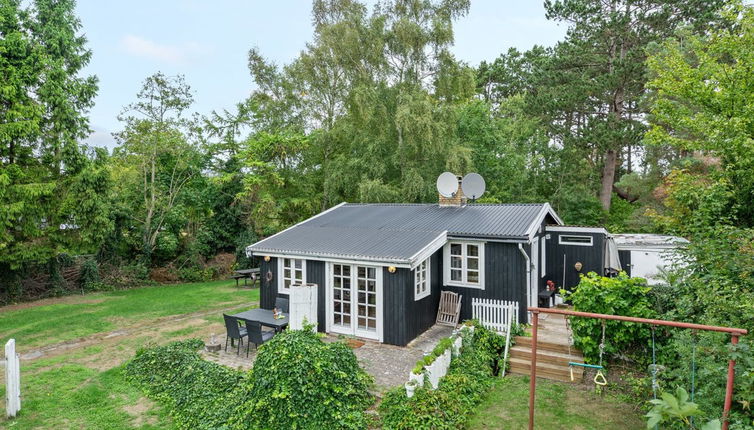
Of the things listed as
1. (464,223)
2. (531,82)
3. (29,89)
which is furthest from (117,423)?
(531,82)

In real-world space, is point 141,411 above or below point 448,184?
below

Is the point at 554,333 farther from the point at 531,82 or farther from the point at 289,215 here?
the point at 531,82

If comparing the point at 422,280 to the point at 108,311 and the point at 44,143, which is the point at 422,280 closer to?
the point at 108,311

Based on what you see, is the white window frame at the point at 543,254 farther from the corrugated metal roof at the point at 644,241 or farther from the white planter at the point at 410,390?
the white planter at the point at 410,390

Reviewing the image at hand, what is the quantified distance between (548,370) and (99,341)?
11386 mm

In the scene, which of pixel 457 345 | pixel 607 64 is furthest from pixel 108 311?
pixel 607 64

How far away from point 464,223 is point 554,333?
3634 millimetres

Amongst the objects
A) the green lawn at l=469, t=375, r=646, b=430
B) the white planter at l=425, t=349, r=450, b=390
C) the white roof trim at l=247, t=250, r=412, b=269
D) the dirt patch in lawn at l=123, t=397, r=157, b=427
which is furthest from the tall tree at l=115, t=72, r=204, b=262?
the green lawn at l=469, t=375, r=646, b=430

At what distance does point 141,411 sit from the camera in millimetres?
6895

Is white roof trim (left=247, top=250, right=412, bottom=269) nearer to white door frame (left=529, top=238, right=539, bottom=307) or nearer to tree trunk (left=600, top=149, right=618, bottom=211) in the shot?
white door frame (left=529, top=238, right=539, bottom=307)

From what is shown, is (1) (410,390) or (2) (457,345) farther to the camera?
(2) (457,345)

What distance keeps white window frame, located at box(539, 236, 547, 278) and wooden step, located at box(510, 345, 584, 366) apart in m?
3.84

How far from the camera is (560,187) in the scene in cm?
2459

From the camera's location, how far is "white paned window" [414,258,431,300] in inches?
383
